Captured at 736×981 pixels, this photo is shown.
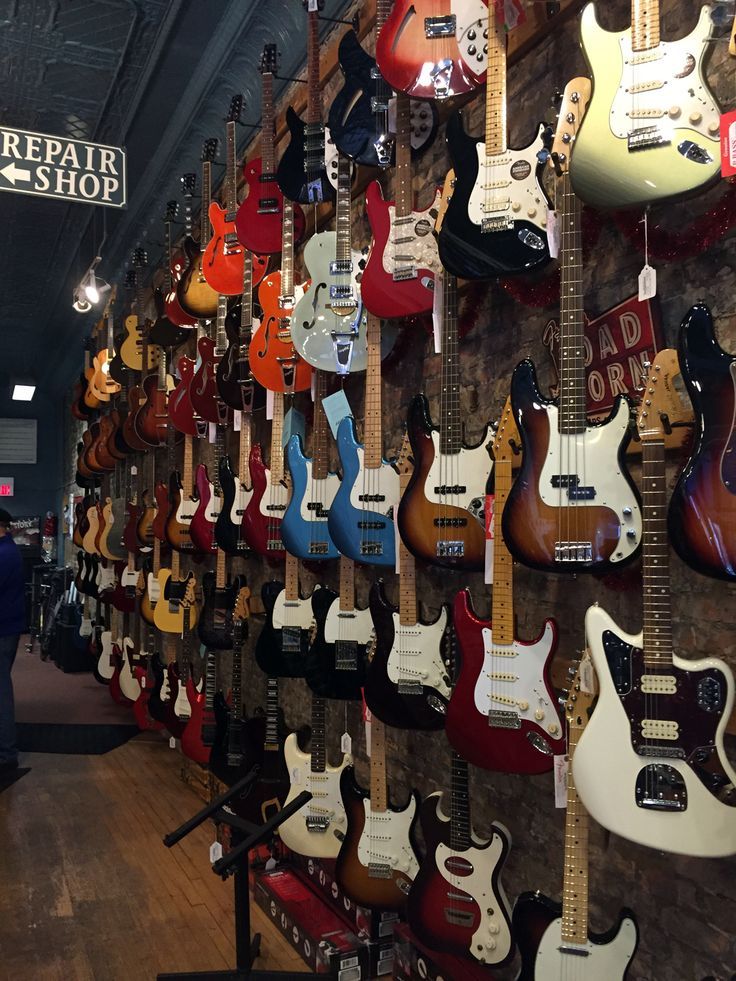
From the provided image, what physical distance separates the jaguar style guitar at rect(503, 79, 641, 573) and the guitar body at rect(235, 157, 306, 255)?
Result: 6.28 ft

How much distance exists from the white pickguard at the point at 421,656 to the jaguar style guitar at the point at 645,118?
1.18 meters

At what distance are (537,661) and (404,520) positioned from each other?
547 millimetres

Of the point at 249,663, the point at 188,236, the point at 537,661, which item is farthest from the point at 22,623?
the point at 537,661

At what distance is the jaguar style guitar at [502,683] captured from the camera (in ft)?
5.96

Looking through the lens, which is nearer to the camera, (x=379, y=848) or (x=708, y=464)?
(x=708, y=464)

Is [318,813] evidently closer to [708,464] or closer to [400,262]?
[400,262]

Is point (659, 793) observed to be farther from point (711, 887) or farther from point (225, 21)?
point (225, 21)

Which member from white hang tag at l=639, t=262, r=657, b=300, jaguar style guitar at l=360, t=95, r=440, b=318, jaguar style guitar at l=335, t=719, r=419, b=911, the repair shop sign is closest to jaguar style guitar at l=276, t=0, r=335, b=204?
jaguar style guitar at l=360, t=95, r=440, b=318

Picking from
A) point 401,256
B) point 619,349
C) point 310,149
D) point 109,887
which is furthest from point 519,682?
point 109,887

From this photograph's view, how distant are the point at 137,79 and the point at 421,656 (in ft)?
11.5

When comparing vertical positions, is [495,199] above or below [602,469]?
above

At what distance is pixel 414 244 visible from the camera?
7.49ft

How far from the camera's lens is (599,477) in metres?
1.61

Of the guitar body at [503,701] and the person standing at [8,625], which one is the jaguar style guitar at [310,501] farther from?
the person standing at [8,625]
